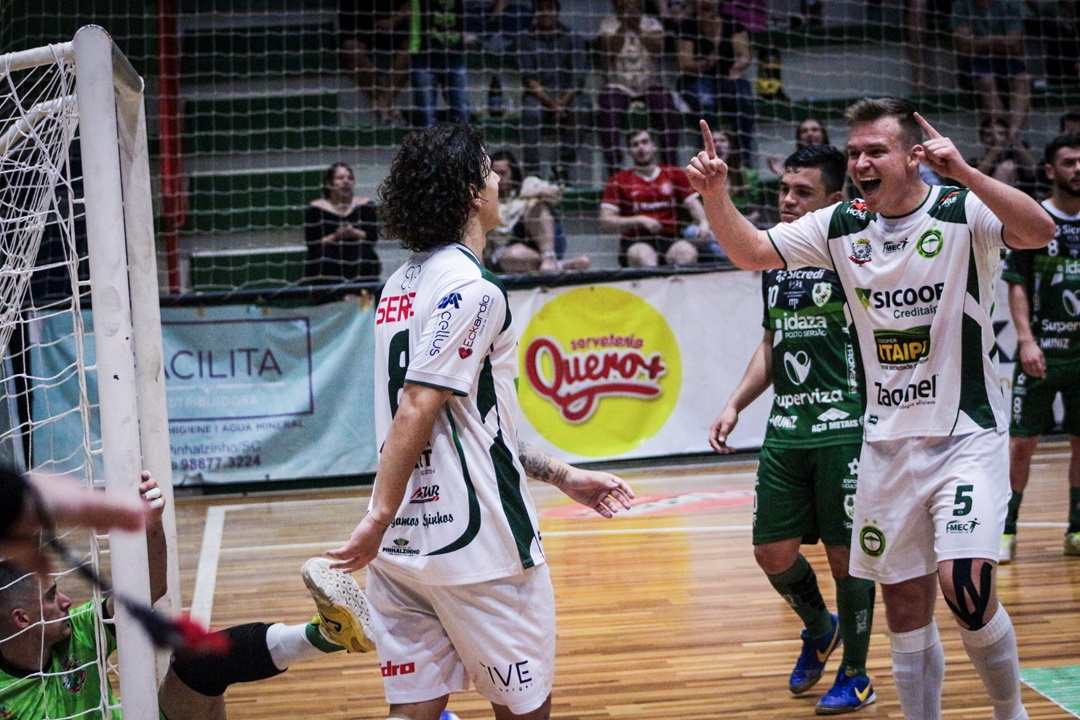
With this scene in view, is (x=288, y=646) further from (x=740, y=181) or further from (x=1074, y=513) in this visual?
(x=740, y=181)

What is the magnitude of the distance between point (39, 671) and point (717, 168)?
7.31 feet

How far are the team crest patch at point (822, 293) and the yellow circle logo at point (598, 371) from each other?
4968mm

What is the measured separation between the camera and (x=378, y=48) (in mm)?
11203

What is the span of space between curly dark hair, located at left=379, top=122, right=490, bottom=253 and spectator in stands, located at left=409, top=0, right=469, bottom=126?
7913mm

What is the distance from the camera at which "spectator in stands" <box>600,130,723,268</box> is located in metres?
10.2

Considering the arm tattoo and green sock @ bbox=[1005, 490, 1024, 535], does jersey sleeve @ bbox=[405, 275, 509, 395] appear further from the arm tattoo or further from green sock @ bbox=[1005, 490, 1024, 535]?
green sock @ bbox=[1005, 490, 1024, 535]

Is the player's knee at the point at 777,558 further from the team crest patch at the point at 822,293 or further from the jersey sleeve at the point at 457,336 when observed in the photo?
the jersey sleeve at the point at 457,336

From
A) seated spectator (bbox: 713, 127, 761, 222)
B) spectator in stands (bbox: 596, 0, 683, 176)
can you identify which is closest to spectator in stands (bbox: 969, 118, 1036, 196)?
seated spectator (bbox: 713, 127, 761, 222)

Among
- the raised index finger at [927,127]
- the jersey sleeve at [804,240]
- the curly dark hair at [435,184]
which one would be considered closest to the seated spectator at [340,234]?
the jersey sleeve at [804,240]

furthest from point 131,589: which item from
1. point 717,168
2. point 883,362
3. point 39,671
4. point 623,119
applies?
point 623,119

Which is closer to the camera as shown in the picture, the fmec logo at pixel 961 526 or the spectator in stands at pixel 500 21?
the fmec logo at pixel 961 526

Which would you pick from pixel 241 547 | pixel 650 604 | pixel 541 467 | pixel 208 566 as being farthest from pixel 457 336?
pixel 241 547

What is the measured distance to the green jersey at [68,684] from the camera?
309cm

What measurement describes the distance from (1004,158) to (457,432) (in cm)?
961
